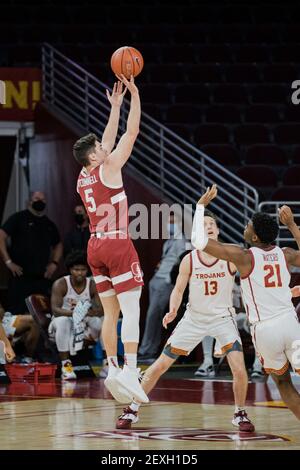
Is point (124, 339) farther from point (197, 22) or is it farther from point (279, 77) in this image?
point (197, 22)

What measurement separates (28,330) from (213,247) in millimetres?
6672

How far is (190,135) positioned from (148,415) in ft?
27.5

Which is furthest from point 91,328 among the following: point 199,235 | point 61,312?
point 199,235

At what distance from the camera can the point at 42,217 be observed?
1543 cm

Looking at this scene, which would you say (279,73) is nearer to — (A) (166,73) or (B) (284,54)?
(B) (284,54)

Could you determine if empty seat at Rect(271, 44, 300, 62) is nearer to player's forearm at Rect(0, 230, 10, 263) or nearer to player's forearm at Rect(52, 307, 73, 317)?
player's forearm at Rect(0, 230, 10, 263)

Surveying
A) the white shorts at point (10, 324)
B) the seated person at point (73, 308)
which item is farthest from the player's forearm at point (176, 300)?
the white shorts at point (10, 324)

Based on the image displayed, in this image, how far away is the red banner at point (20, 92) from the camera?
17.3 m

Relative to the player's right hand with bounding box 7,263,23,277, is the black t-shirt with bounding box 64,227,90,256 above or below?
above

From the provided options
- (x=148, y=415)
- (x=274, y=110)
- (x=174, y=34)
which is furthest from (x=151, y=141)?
(x=148, y=415)

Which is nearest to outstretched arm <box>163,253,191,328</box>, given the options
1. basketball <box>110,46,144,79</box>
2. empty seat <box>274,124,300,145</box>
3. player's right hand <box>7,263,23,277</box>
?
basketball <box>110,46,144,79</box>

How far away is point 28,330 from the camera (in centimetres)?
1398

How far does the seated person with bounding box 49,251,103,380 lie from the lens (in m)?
13.3

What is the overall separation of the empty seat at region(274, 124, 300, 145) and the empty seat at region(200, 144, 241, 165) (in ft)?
3.09
